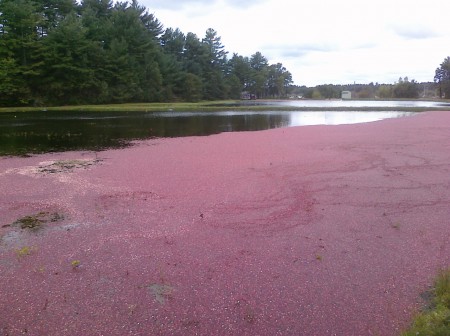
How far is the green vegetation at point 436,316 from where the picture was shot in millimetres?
2945

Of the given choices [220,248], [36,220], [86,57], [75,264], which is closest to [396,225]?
[220,248]

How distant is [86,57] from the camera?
47.8 meters

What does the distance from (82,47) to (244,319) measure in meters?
48.8

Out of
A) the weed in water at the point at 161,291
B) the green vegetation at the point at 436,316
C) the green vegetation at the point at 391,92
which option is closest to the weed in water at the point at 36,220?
the weed in water at the point at 161,291

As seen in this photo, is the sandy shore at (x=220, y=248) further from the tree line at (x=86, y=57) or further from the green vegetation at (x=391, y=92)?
the green vegetation at (x=391, y=92)

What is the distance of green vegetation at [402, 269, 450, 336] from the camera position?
9.66 feet

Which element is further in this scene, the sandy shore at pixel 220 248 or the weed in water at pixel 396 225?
the weed in water at pixel 396 225

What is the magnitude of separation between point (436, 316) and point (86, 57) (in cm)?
5068

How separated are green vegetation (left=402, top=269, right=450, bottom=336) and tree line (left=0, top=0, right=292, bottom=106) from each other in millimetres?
45842

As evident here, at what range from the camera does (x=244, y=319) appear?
11.5 feet

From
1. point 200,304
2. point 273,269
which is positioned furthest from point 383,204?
point 200,304

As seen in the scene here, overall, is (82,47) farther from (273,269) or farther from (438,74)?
(438,74)

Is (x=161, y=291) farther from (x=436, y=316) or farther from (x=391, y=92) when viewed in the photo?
(x=391, y=92)

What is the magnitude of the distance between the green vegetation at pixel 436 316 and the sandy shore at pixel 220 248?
0.18m
